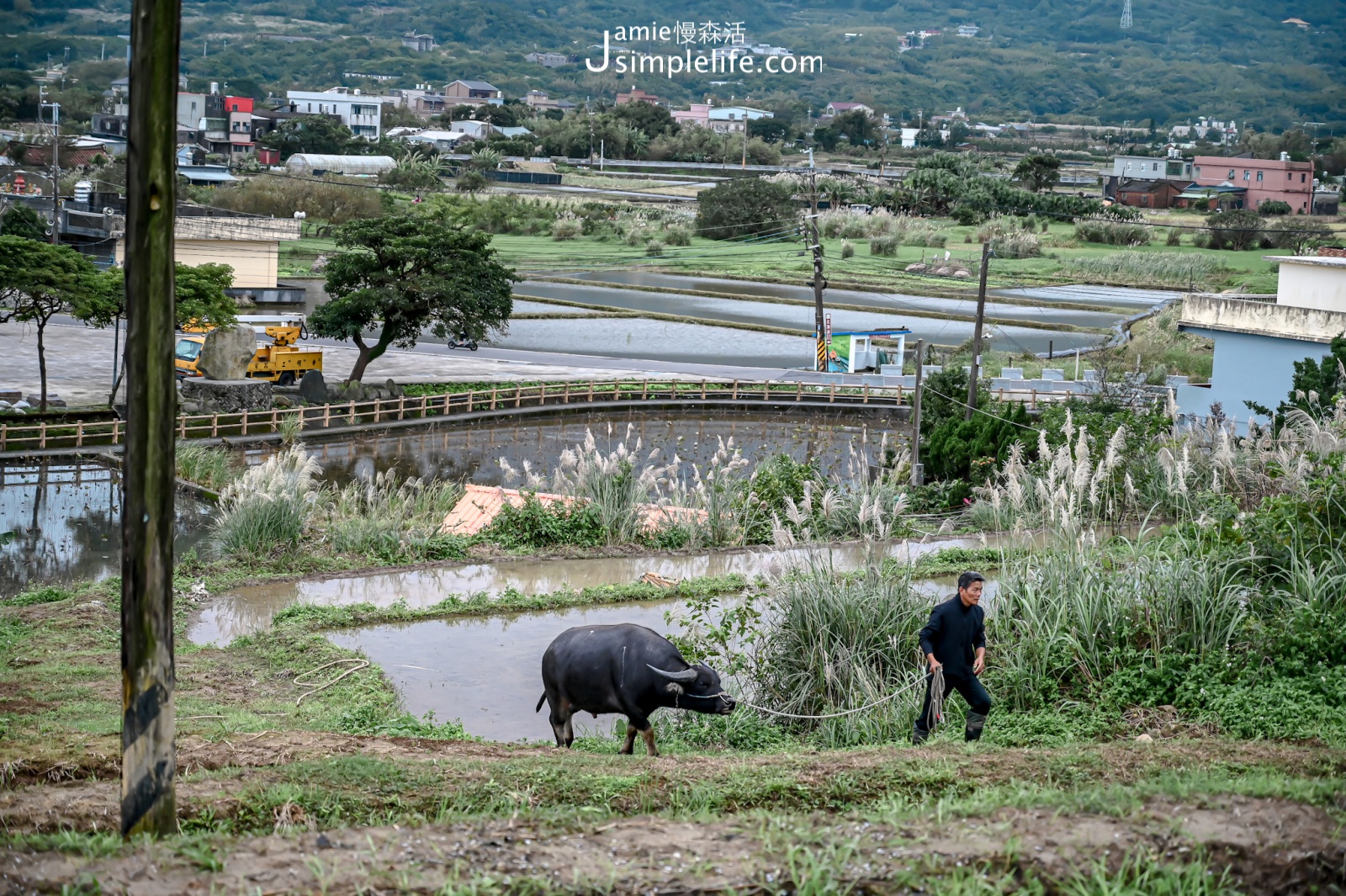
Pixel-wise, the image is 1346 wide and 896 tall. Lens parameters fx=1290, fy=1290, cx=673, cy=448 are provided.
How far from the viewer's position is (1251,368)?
2792 centimetres

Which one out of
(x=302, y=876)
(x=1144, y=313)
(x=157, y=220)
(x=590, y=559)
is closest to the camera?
(x=302, y=876)

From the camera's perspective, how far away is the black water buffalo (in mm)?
9250

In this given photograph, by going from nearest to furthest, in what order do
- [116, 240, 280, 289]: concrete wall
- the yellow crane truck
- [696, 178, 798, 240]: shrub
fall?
the yellow crane truck, [116, 240, 280, 289]: concrete wall, [696, 178, 798, 240]: shrub

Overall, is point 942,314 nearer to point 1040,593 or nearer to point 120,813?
point 1040,593

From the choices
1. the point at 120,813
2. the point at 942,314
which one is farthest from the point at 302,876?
the point at 942,314

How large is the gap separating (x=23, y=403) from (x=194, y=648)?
19962 millimetres

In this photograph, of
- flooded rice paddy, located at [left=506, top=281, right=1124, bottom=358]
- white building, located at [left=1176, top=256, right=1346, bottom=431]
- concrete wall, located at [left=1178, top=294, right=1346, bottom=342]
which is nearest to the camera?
concrete wall, located at [left=1178, top=294, right=1346, bottom=342]

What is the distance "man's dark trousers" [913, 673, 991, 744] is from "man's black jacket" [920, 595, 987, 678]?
5cm

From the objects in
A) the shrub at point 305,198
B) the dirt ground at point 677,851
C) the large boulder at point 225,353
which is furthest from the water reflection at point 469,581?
the shrub at point 305,198

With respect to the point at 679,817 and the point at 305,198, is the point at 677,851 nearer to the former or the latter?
the point at 679,817

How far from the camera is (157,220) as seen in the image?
5.57 meters

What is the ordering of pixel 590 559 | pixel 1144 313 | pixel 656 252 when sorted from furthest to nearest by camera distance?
pixel 656 252, pixel 1144 313, pixel 590 559

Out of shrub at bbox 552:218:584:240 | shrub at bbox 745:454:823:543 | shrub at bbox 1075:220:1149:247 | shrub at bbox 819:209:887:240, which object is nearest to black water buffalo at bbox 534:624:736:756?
shrub at bbox 745:454:823:543

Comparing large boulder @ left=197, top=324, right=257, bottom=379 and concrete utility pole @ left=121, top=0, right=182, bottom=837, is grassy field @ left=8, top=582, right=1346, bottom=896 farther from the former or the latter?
large boulder @ left=197, top=324, right=257, bottom=379
